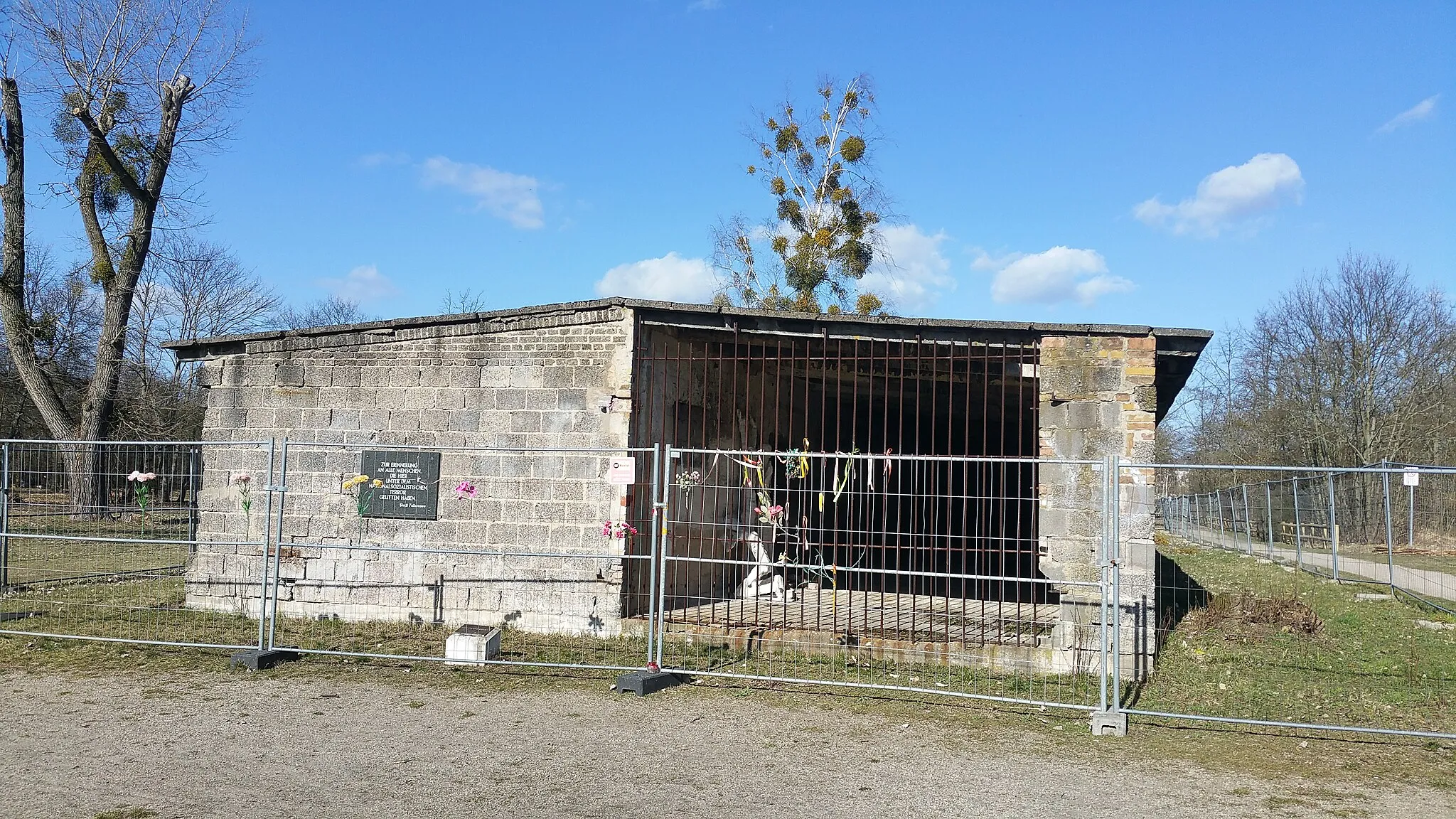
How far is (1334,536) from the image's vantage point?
15344 mm

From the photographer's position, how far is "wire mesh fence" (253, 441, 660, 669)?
30.5 ft

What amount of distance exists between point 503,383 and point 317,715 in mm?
3933

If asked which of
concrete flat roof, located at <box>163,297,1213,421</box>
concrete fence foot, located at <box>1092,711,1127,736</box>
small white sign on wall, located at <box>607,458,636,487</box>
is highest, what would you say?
concrete flat roof, located at <box>163,297,1213,421</box>

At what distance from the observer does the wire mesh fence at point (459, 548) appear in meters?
9.28

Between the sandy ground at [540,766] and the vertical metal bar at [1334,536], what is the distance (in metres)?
11.1

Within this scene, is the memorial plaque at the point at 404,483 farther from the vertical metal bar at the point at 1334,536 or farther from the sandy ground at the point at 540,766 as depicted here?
the vertical metal bar at the point at 1334,536

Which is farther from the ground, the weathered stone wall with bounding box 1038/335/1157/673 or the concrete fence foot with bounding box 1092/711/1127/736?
the weathered stone wall with bounding box 1038/335/1157/673

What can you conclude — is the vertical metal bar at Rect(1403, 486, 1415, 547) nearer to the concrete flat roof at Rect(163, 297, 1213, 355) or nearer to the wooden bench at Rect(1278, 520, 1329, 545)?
the wooden bench at Rect(1278, 520, 1329, 545)

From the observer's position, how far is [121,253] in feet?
71.8

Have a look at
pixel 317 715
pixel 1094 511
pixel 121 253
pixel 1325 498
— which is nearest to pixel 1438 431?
pixel 1325 498

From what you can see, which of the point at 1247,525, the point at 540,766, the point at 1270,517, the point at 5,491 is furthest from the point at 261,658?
the point at 1247,525

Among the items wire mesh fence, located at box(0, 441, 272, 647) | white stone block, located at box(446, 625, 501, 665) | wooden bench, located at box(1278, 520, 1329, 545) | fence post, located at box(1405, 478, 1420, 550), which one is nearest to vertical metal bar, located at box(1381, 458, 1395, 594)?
fence post, located at box(1405, 478, 1420, 550)

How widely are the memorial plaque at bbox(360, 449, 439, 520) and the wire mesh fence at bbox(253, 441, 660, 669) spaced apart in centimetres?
1

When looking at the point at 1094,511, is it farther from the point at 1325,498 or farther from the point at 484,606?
the point at 1325,498
